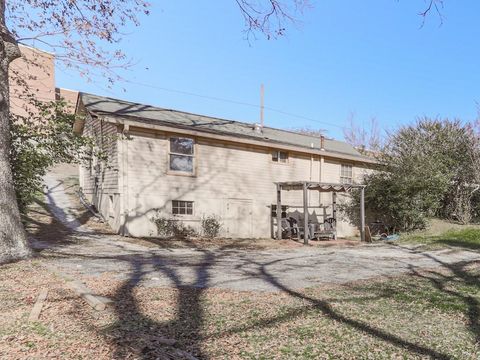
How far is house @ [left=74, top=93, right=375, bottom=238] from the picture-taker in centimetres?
1345

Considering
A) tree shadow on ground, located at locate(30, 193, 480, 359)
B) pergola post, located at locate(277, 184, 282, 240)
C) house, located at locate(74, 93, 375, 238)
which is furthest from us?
pergola post, located at locate(277, 184, 282, 240)

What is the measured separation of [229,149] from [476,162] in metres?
12.6

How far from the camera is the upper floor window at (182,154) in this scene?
14.5 m

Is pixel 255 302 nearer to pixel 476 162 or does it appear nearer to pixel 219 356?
pixel 219 356

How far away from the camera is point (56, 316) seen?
4234 mm

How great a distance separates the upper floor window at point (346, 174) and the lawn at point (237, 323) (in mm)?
13649

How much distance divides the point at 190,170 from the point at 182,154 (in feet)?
2.27

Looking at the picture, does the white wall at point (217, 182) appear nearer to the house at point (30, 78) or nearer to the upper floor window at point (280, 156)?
the upper floor window at point (280, 156)

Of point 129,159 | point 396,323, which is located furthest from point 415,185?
point 396,323

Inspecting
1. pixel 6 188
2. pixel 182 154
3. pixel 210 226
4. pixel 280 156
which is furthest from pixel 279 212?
pixel 6 188

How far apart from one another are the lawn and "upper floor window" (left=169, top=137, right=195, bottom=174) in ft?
27.9

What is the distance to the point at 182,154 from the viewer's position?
1462cm

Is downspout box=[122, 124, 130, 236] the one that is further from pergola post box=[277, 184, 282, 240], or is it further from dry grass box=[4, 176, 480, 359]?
dry grass box=[4, 176, 480, 359]

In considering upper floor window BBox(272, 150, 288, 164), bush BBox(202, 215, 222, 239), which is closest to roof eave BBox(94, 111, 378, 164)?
upper floor window BBox(272, 150, 288, 164)
